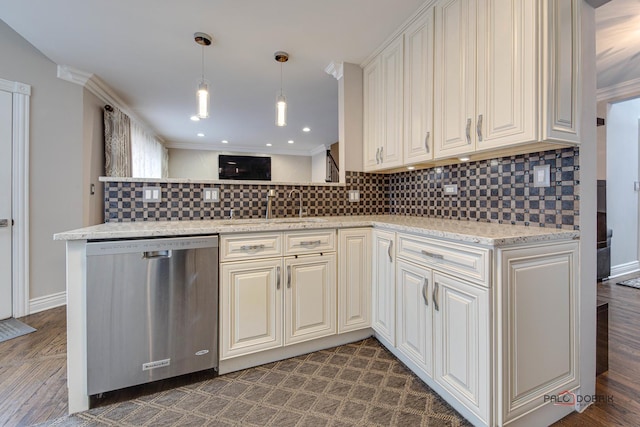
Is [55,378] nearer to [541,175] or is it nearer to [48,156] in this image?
[48,156]

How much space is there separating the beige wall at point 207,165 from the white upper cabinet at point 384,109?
5.24 m

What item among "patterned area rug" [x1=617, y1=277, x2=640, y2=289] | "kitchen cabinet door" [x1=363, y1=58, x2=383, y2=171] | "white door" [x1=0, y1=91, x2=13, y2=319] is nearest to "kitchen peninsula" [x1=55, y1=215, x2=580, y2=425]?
"kitchen cabinet door" [x1=363, y1=58, x2=383, y2=171]

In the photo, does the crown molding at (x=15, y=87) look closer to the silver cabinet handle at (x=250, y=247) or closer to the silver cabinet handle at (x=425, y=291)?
the silver cabinet handle at (x=250, y=247)

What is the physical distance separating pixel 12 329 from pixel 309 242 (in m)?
2.64

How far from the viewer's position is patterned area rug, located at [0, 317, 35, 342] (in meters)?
2.27

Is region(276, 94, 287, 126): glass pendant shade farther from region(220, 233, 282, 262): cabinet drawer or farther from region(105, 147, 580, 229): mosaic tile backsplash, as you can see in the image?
region(220, 233, 282, 262): cabinet drawer

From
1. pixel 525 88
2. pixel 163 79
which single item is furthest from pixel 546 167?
pixel 163 79

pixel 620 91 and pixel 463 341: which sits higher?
pixel 620 91

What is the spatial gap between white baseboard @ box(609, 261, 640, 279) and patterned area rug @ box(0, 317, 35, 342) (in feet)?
20.9

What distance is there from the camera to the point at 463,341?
4.38ft

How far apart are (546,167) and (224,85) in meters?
3.22

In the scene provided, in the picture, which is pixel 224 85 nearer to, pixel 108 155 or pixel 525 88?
pixel 108 155

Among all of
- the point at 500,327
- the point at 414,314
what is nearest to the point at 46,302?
the point at 414,314

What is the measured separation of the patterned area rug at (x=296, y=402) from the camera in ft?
4.55
